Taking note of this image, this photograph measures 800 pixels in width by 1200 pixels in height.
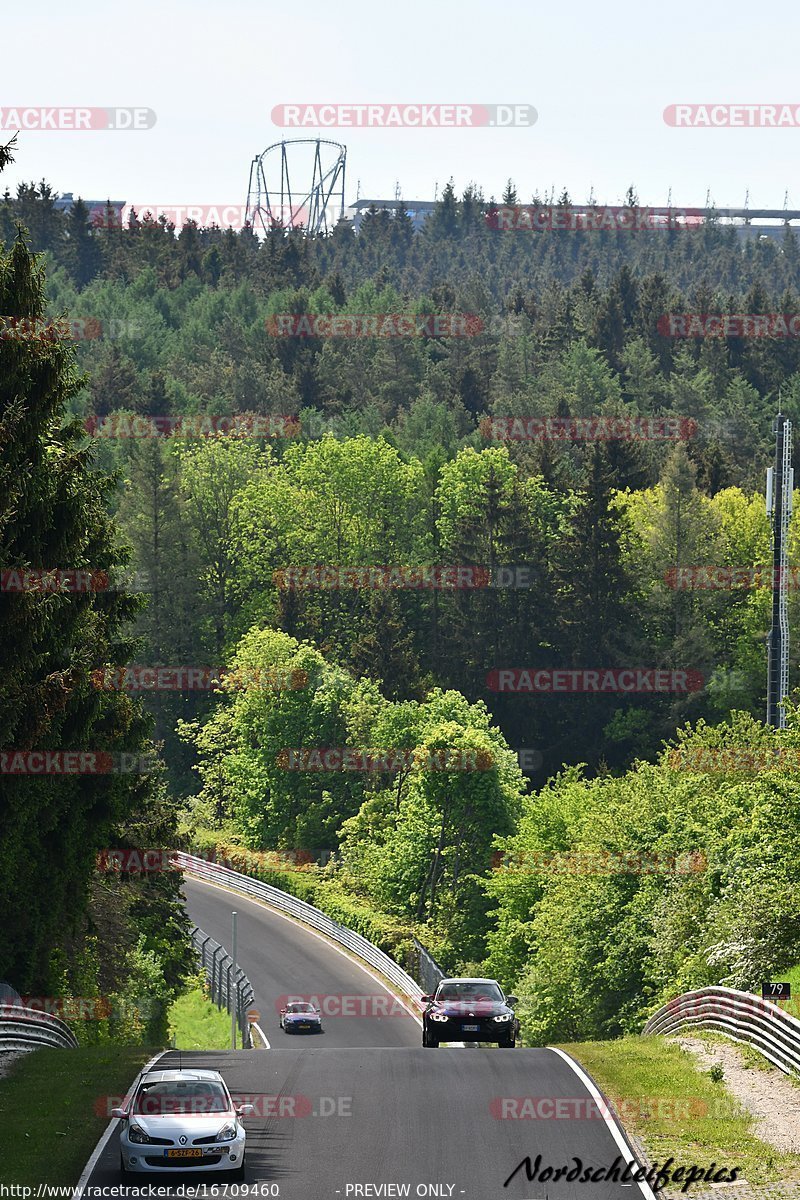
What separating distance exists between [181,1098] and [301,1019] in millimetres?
40088

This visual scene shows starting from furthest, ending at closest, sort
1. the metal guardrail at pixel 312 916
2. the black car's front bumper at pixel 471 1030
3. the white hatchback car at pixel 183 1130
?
the metal guardrail at pixel 312 916 < the black car's front bumper at pixel 471 1030 < the white hatchback car at pixel 183 1130

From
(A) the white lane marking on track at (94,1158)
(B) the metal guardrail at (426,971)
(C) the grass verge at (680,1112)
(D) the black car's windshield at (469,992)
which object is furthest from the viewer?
(B) the metal guardrail at (426,971)

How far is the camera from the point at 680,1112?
2234 centimetres

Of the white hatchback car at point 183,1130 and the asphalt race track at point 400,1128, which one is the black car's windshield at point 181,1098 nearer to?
the white hatchback car at point 183,1130

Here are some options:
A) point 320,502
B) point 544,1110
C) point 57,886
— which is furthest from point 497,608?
point 544,1110

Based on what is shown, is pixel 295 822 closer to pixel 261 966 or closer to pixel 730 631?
pixel 261 966

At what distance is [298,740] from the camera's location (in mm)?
92812

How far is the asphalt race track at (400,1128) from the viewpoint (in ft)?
59.4

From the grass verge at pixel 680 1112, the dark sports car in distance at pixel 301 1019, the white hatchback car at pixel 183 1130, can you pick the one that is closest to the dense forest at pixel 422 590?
the dark sports car in distance at pixel 301 1019

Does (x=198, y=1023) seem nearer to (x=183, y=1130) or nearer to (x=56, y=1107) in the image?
(x=56, y=1107)

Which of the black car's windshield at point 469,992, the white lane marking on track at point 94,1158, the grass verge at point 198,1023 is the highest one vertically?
the white lane marking on track at point 94,1158

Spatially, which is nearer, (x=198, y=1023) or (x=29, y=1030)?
(x=29, y=1030)

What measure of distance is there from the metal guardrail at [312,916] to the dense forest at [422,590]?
1325mm

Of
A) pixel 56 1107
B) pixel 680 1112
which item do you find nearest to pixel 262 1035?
pixel 56 1107
